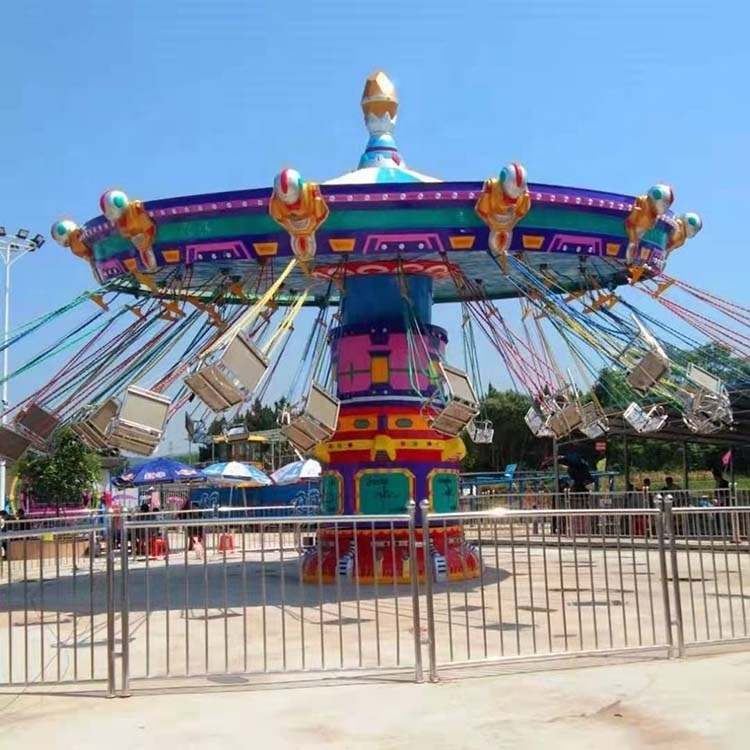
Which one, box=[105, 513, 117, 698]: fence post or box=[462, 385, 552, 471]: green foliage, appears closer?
box=[105, 513, 117, 698]: fence post

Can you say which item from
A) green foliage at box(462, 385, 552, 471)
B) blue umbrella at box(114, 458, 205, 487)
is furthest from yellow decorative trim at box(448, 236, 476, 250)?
green foliage at box(462, 385, 552, 471)

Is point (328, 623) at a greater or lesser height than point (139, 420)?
lesser

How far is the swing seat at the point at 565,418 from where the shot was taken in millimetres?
11859

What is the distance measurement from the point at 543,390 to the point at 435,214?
2932mm

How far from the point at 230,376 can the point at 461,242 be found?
3133 millimetres

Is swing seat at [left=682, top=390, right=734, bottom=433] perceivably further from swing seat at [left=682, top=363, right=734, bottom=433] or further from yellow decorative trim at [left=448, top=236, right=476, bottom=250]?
yellow decorative trim at [left=448, top=236, right=476, bottom=250]

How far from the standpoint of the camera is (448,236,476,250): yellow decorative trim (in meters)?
10.6

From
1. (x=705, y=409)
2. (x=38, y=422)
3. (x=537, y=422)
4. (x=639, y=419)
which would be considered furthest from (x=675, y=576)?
(x=38, y=422)

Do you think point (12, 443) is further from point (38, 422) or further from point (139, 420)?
point (139, 420)

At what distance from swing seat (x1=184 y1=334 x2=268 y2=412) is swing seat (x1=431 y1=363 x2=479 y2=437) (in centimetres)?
224

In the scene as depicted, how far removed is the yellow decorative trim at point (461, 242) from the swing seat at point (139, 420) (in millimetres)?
3549

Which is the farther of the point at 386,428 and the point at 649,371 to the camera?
the point at 386,428

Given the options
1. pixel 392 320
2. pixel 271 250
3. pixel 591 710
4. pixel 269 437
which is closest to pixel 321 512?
pixel 392 320

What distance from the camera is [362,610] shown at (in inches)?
379
